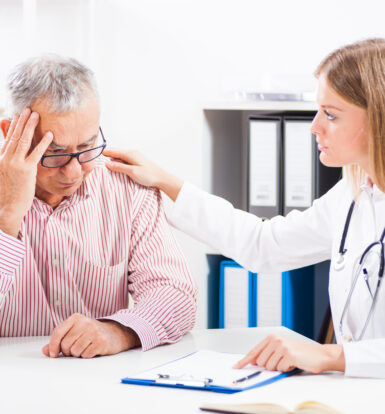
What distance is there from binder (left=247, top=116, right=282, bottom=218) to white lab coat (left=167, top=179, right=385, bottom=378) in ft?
1.37

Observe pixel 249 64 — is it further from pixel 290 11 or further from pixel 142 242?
pixel 142 242

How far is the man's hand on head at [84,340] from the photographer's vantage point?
1.37 metres

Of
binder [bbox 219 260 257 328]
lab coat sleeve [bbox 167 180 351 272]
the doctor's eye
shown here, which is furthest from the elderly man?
binder [bbox 219 260 257 328]

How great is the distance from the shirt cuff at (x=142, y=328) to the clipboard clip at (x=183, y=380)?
27 cm

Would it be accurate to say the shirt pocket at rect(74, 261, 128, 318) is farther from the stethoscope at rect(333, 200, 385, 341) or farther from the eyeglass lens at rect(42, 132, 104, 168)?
the stethoscope at rect(333, 200, 385, 341)

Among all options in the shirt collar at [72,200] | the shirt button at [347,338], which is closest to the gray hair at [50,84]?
the shirt collar at [72,200]

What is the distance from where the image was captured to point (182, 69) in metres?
2.59

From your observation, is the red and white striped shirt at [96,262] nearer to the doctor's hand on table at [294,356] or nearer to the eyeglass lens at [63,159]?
the eyeglass lens at [63,159]

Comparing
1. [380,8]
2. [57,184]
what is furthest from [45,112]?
[380,8]

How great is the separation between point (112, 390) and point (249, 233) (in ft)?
2.65

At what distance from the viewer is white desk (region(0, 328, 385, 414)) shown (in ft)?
3.49

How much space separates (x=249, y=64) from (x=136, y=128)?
488 mm

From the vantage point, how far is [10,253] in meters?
1.52

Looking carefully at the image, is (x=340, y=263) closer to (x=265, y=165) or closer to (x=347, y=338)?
(x=347, y=338)
